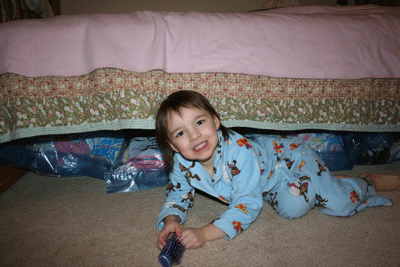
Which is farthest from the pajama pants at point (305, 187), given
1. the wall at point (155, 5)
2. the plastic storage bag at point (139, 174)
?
the wall at point (155, 5)

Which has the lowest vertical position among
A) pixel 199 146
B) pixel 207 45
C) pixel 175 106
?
pixel 199 146

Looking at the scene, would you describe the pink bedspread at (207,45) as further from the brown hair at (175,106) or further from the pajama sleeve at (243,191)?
the pajama sleeve at (243,191)

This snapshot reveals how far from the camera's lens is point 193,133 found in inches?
29.0

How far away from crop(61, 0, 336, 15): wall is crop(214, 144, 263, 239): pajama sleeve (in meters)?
2.78

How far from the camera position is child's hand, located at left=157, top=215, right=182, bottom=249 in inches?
27.6

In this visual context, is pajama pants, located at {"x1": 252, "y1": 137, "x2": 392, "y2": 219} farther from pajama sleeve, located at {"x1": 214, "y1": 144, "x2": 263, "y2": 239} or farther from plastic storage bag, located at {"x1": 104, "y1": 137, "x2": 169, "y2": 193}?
plastic storage bag, located at {"x1": 104, "y1": 137, "x2": 169, "y2": 193}

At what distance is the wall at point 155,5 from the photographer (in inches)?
113

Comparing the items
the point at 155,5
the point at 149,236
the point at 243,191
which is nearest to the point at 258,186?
the point at 243,191

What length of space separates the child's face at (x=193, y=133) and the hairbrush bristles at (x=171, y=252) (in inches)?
10.0

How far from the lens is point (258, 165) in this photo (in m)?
0.78

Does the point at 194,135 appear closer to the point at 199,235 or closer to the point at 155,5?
the point at 199,235

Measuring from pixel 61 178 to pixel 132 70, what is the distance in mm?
714

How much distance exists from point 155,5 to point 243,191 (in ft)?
9.53

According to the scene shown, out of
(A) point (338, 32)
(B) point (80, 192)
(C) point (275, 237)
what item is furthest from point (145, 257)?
(A) point (338, 32)
